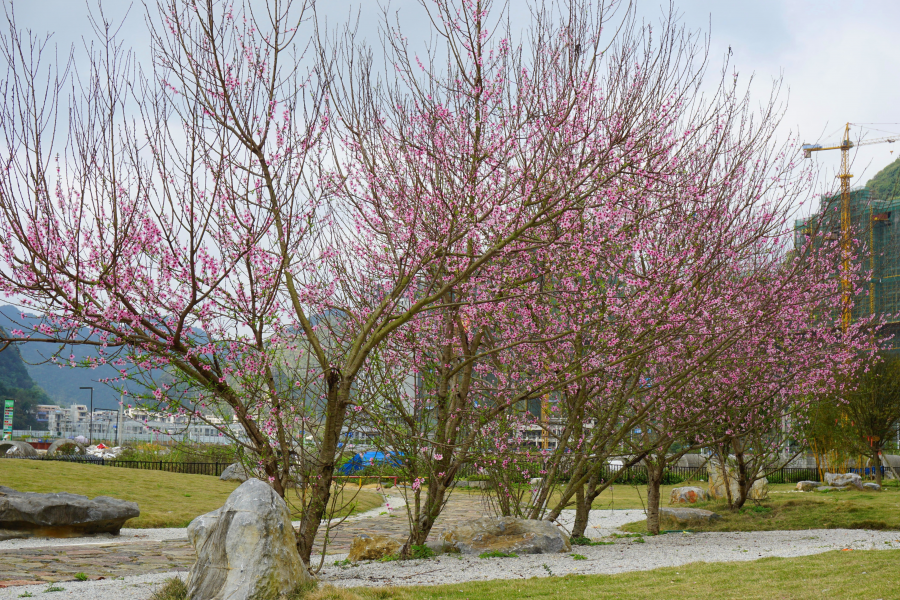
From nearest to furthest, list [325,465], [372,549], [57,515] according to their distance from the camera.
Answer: [325,465]
[372,549]
[57,515]

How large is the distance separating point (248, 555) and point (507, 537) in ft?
15.9

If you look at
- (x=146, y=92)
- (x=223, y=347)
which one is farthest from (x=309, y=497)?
(x=146, y=92)

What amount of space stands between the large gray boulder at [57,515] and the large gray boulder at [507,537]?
19.8 ft

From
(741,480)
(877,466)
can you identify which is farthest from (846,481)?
Answer: (741,480)

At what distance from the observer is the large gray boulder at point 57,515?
11.3 m

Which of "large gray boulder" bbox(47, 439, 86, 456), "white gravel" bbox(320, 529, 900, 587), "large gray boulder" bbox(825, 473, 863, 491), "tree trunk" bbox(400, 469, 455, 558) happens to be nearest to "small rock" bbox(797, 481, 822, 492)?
"large gray boulder" bbox(825, 473, 863, 491)

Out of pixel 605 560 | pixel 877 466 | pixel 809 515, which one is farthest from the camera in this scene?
pixel 877 466

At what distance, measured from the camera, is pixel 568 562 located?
8688mm

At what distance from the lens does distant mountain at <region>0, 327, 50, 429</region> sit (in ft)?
298

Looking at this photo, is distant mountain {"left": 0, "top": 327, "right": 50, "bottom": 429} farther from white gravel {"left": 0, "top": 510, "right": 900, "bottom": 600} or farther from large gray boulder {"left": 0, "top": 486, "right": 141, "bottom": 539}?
white gravel {"left": 0, "top": 510, "right": 900, "bottom": 600}

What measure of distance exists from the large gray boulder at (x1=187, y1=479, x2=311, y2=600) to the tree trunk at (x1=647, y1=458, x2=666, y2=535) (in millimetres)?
7733

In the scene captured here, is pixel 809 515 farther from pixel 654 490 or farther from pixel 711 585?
pixel 711 585

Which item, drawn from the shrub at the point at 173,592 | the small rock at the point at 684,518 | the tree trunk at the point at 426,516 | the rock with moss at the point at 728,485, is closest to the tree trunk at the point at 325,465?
the shrub at the point at 173,592

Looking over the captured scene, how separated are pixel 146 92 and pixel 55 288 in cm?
187
